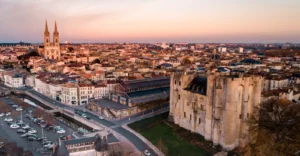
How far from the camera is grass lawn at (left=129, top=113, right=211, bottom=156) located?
115 ft

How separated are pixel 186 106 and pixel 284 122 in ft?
55.2

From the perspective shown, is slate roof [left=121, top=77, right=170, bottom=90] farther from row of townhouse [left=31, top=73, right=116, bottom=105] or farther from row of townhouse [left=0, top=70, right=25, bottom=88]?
row of townhouse [left=0, top=70, right=25, bottom=88]

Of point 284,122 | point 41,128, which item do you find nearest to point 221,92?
point 284,122

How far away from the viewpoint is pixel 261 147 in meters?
24.5

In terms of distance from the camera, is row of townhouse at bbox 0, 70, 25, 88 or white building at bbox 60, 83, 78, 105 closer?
white building at bbox 60, 83, 78, 105

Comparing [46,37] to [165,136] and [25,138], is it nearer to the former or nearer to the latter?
[25,138]

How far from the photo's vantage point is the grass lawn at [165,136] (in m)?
35.1

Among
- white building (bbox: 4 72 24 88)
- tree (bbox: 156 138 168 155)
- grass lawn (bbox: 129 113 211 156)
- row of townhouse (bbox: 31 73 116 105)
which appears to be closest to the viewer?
tree (bbox: 156 138 168 155)

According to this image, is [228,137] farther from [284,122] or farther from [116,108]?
[116,108]

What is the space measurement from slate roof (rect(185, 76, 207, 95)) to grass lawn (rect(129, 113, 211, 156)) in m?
7.85

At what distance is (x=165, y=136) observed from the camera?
40.5 m

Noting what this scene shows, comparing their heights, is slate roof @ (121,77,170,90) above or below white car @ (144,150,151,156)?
above

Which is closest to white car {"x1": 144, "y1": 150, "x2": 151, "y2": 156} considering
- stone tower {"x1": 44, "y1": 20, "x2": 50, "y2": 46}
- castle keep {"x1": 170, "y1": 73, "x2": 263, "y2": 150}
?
castle keep {"x1": 170, "y1": 73, "x2": 263, "y2": 150}

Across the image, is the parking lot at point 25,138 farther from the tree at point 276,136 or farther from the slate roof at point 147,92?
the tree at point 276,136
